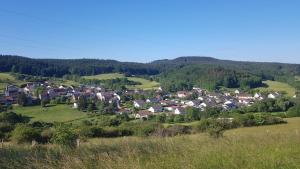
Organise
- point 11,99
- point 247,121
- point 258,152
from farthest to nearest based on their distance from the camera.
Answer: point 11,99, point 247,121, point 258,152

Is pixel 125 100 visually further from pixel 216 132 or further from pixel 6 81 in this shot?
pixel 216 132

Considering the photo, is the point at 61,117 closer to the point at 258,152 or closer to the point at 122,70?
the point at 258,152

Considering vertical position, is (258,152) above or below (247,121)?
above

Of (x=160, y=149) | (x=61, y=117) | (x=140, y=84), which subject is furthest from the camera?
(x=140, y=84)

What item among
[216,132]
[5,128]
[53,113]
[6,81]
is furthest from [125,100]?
[216,132]

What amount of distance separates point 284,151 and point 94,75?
465 feet

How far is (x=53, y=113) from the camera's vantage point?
58906 millimetres

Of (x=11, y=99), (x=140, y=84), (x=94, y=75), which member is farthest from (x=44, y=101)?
(x=94, y=75)

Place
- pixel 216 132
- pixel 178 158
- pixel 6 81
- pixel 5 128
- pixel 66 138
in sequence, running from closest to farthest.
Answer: pixel 178 158
pixel 66 138
pixel 216 132
pixel 5 128
pixel 6 81

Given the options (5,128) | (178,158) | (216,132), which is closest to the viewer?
(178,158)

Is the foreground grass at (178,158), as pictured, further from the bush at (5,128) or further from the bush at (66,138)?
the bush at (5,128)

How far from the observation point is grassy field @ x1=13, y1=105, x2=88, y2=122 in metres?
54.2

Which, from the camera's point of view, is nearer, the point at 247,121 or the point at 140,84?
the point at 247,121

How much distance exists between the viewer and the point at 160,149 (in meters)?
6.27
